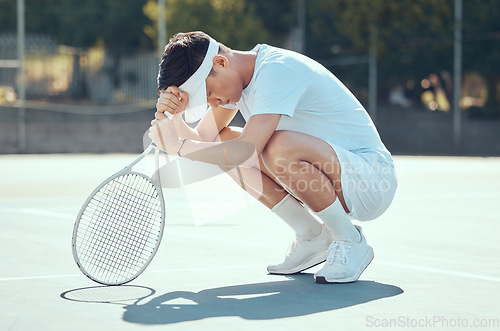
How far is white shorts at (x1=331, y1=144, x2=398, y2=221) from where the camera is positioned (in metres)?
4.69

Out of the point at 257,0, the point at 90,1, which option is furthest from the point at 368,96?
the point at 90,1

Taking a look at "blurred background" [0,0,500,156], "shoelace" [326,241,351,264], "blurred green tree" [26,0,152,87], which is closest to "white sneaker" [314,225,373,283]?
"shoelace" [326,241,351,264]

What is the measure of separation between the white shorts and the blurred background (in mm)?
15880

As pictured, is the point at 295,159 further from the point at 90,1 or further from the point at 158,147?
the point at 90,1

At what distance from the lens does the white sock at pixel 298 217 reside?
496 centimetres

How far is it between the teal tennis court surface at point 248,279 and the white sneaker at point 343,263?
0.22 feet

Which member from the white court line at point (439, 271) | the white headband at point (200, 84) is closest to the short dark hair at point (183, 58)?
the white headband at point (200, 84)

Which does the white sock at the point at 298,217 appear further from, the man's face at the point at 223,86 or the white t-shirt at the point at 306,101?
the man's face at the point at 223,86

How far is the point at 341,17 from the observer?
79.6ft

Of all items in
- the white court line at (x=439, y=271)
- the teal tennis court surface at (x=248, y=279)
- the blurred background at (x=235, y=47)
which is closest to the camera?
the teal tennis court surface at (x=248, y=279)

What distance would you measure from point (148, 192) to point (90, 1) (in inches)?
903

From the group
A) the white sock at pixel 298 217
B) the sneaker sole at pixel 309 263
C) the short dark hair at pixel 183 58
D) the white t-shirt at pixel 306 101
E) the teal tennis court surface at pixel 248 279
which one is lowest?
the teal tennis court surface at pixel 248 279

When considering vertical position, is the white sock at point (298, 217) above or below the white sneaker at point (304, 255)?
above

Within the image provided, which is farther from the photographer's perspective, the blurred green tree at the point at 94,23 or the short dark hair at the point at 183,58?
the blurred green tree at the point at 94,23
